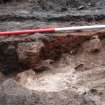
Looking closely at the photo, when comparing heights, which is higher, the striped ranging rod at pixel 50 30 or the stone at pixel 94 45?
the striped ranging rod at pixel 50 30

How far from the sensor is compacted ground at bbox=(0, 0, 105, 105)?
2.45 meters

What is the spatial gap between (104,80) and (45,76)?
551 millimetres

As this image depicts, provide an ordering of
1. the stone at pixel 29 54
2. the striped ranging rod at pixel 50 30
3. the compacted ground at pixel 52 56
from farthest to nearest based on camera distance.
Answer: the striped ranging rod at pixel 50 30, the stone at pixel 29 54, the compacted ground at pixel 52 56

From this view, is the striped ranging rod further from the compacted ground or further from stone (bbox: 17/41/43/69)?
stone (bbox: 17/41/43/69)

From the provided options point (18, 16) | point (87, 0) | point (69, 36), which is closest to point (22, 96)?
point (69, 36)

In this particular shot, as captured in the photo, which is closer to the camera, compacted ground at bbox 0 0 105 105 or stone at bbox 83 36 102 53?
compacted ground at bbox 0 0 105 105

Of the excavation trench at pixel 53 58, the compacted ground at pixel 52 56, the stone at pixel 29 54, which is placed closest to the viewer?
the compacted ground at pixel 52 56

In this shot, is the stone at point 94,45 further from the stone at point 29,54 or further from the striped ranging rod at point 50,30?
the stone at point 29,54

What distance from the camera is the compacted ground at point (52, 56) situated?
2.45 meters

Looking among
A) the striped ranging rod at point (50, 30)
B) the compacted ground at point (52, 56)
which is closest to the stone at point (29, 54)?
the compacted ground at point (52, 56)

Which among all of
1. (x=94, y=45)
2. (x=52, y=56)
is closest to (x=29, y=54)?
(x=52, y=56)

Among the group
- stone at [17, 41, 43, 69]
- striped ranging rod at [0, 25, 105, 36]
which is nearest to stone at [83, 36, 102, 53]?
striped ranging rod at [0, 25, 105, 36]

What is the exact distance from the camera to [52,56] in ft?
9.67

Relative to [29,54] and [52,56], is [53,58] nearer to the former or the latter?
[52,56]
